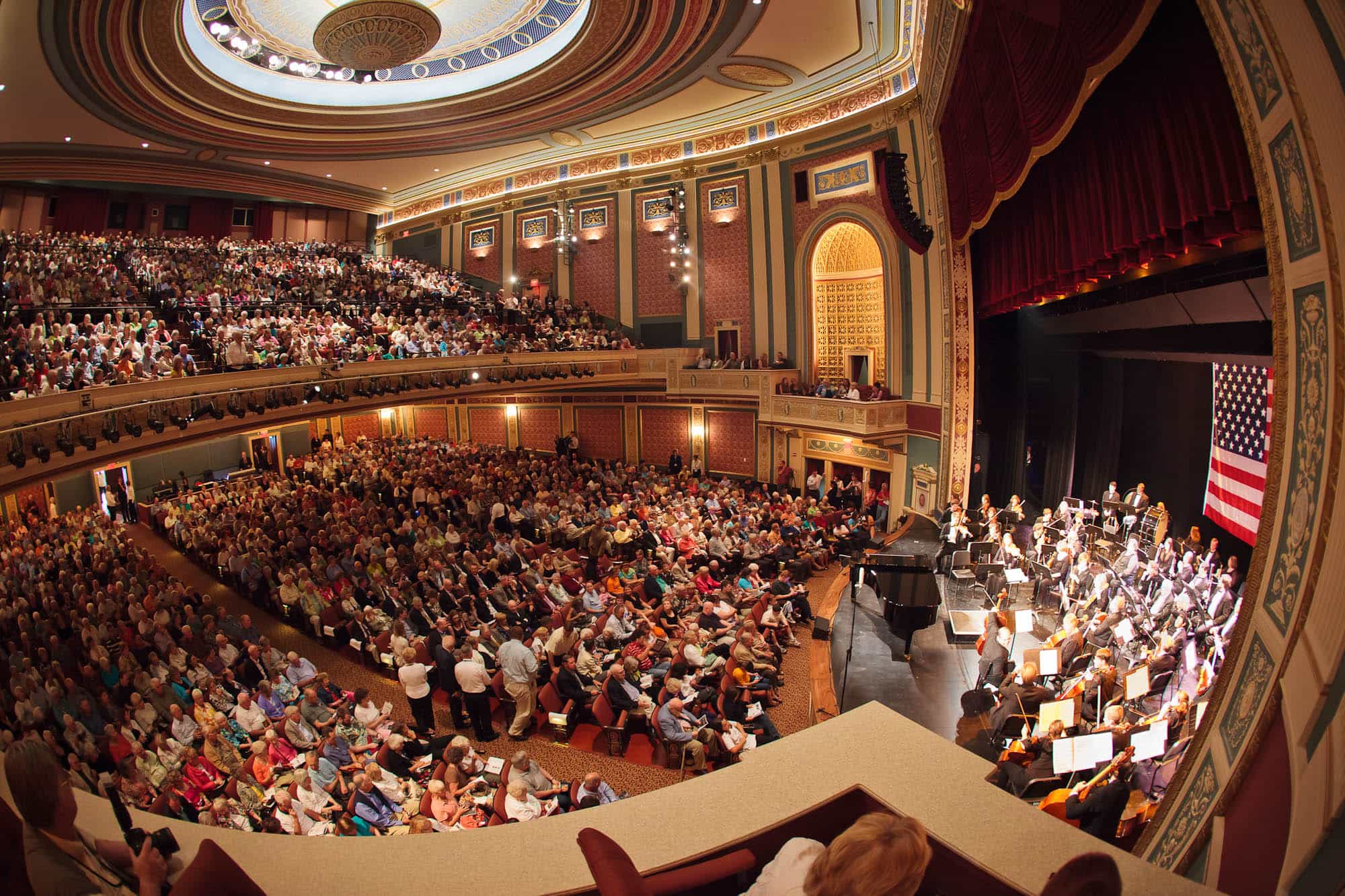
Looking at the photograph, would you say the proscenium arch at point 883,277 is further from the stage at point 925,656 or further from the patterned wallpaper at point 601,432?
the patterned wallpaper at point 601,432

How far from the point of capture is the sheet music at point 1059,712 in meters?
4.84

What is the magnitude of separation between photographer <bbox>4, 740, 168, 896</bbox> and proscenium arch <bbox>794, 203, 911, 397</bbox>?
43.5 ft

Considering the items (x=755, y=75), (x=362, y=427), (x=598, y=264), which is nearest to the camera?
(x=755, y=75)

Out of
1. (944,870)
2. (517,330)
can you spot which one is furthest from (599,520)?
(944,870)

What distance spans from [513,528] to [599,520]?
68.1 inches

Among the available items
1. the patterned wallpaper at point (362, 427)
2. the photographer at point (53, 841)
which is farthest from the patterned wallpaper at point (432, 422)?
the photographer at point (53, 841)

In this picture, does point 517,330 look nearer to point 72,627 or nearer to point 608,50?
point 608,50

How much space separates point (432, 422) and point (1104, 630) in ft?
67.5

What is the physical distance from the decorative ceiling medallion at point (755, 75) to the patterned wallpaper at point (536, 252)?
7588mm

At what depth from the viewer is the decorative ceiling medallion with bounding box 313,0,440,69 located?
423 inches

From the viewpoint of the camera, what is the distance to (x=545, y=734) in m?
6.24

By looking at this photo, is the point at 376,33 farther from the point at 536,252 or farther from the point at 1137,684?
the point at 1137,684

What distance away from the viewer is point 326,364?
10586 mm

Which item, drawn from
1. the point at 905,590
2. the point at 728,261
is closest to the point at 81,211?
the point at 728,261
